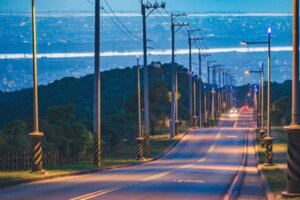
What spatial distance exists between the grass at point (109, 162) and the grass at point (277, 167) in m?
9.40

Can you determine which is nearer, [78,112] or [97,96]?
[97,96]

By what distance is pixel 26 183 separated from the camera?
31969 millimetres

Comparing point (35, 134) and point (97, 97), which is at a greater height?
point (97, 97)

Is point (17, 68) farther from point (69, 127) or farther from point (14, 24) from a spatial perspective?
point (69, 127)

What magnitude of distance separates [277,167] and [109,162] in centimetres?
1193

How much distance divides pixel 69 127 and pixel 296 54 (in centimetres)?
4766

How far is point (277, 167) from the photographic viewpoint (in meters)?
50.8

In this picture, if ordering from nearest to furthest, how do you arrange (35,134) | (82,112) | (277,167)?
Result: (35,134) → (277,167) → (82,112)

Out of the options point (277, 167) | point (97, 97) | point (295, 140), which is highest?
point (97, 97)

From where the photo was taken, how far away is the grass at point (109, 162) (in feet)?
112

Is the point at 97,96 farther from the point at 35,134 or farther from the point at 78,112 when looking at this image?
the point at 78,112

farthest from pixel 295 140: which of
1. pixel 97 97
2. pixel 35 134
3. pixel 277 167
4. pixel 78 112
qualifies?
pixel 78 112

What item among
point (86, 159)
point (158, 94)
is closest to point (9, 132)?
point (86, 159)

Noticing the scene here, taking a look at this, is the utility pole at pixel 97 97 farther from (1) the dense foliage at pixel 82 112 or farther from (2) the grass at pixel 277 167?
(2) the grass at pixel 277 167
